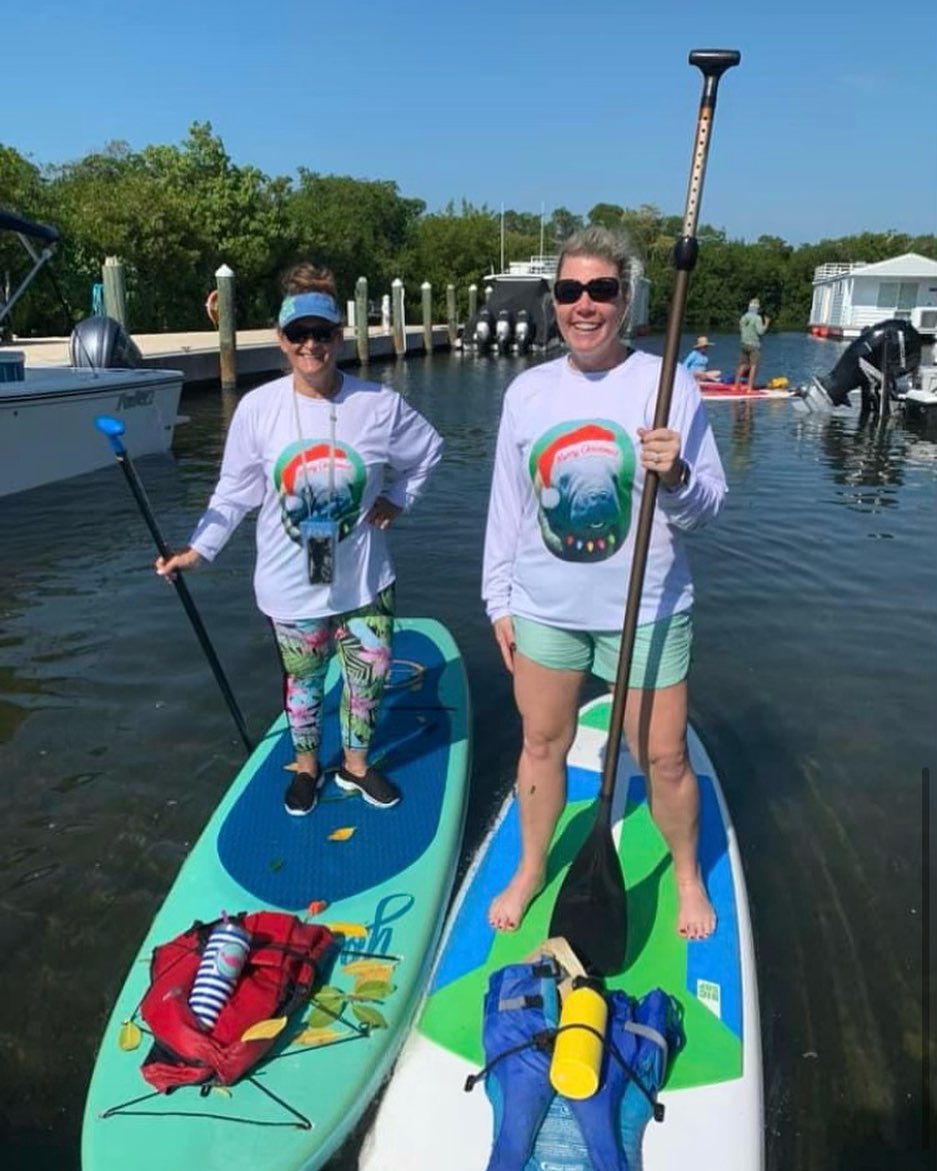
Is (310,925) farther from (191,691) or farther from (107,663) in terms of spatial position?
(107,663)

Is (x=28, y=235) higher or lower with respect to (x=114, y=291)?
higher

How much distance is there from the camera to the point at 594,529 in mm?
2707

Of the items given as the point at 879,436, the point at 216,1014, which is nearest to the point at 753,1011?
the point at 216,1014

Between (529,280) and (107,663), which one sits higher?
(529,280)

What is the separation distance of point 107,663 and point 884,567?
690cm

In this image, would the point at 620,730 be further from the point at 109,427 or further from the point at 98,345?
the point at 98,345

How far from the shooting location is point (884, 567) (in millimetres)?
8617

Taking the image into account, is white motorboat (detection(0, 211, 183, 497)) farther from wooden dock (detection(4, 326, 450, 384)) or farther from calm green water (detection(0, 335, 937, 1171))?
wooden dock (detection(4, 326, 450, 384))

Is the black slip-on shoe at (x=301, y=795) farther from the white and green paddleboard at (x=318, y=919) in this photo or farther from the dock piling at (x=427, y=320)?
the dock piling at (x=427, y=320)

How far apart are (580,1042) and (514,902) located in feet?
2.56

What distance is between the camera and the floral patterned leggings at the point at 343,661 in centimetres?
354

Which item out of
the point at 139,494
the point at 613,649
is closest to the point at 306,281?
the point at 139,494

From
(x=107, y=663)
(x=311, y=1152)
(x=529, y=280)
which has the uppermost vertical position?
(x=529, y=280)

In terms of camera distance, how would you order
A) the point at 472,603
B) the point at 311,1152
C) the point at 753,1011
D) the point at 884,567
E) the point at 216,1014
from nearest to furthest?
the point at 311,1152
the point at 216,1014
the point at 753,1011
the point at 472,603
the point at 884,567
